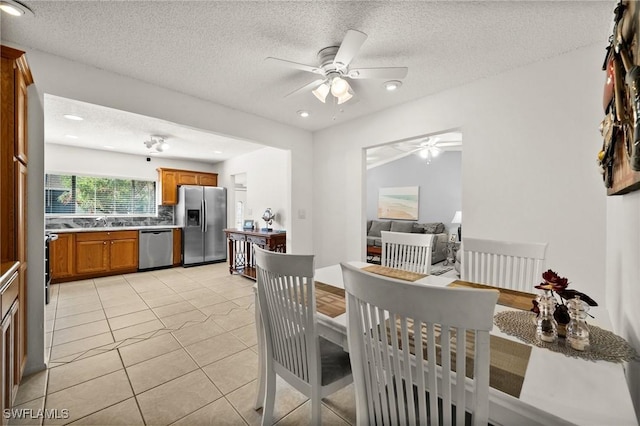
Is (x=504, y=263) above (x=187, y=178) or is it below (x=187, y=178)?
below

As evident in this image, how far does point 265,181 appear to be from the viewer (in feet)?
17.1

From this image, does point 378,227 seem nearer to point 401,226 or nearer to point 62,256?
point 401,226


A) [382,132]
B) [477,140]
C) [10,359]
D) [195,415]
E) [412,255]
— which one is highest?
[382,132]

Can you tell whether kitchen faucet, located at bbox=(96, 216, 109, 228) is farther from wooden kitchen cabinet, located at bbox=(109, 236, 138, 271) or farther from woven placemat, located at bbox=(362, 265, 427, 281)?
woven placemat, located at bbox=(362, 265, 427, 281)

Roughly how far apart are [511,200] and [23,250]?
3.77 m

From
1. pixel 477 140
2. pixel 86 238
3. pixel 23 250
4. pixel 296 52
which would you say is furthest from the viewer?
pixel 86 238

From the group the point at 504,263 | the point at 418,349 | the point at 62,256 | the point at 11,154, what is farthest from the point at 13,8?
the point at 62,256

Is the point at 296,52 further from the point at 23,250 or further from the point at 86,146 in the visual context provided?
the point at 86,146

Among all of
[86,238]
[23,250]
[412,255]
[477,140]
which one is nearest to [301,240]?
[412,255]

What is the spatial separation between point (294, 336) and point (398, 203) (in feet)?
21.7

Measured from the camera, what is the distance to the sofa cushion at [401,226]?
6.55 meters

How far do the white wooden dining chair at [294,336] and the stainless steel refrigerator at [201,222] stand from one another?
4784 millimetres

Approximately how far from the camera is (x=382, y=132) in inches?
133

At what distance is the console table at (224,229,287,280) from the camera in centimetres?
414
